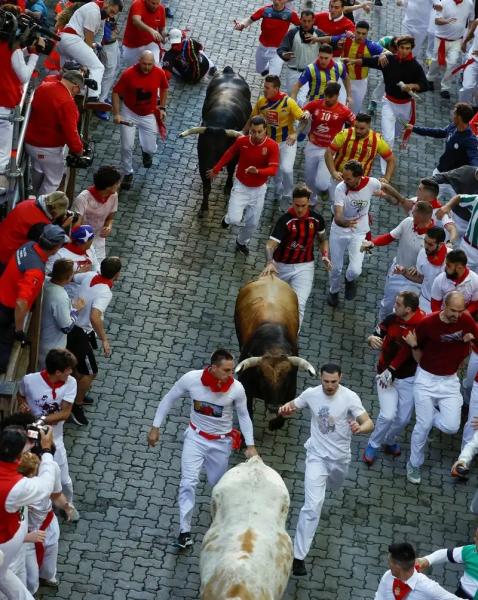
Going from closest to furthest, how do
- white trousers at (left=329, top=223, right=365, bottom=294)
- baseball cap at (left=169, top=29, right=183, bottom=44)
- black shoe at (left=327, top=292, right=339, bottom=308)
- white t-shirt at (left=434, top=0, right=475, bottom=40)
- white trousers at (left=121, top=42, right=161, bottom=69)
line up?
1. white trousers at (left=329, top=223, right=365, bottom=294)
2. black shoe at (left=327, top=292, right=339, bottom=308)
3. white trousers at (left=121, top=42, right=161, bottom=69)
4. baseball cap at (left=169, top=29, right=183, bottom=44)
5. white t-shirt at (left=434, top=0, right=475, bottom=40)

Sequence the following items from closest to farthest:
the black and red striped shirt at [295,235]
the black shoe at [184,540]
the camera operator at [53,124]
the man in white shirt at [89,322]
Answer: the black shoe at [184,540]
the man in white shirt at [89,322]
the camera operator at [53,124]
the black and red striped shirt at [295,235]

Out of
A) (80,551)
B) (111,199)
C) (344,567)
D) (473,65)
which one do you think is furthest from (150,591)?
(473,65)

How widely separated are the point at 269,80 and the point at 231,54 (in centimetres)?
503

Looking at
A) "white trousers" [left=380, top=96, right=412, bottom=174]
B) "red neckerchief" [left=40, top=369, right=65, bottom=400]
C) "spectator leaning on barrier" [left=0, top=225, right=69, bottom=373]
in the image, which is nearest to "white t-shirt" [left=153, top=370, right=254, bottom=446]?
"red neckerchief" [left=40, top=369, right=65, bottom=400]

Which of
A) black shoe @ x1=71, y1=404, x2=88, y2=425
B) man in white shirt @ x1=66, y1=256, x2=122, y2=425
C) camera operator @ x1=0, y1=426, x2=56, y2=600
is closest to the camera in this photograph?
camera operator @ x1=0, y1=426, x2=56, y2=600

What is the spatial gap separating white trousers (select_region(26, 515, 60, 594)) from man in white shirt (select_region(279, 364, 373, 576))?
2.44 metres

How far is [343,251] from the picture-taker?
57.2 ft

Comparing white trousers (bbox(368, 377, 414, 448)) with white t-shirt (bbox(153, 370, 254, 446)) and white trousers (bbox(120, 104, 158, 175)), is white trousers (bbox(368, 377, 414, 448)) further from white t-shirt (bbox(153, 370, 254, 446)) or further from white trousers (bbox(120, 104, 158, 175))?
white trousers (bbox(120, 104, 158, 175))

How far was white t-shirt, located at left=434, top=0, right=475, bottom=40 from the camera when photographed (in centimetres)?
2289

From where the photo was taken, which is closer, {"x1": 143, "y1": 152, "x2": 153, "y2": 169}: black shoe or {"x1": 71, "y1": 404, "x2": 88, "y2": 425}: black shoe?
{"x1": 71, "y1": 404, "x2": 88, "y2": 425}: black shoe

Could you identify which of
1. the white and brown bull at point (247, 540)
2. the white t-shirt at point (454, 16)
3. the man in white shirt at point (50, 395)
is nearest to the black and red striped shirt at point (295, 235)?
the man in white shirt at point (50, 395)

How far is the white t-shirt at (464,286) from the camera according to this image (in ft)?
49.7

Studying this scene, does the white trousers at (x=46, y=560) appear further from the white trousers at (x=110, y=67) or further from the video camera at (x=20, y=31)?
the white trousers at (x=110, y=67)

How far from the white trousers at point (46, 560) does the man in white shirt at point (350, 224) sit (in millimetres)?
6207
